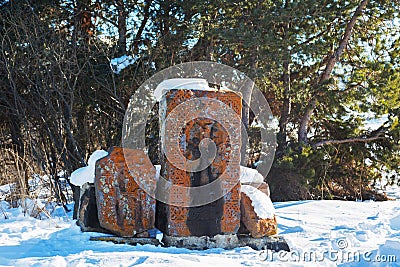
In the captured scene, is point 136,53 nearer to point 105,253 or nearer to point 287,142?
point 287,142

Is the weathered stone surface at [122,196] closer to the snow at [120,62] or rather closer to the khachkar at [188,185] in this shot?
the khachkar at [188,185]

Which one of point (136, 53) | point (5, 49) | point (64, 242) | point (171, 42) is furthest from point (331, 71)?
point (64, 242)

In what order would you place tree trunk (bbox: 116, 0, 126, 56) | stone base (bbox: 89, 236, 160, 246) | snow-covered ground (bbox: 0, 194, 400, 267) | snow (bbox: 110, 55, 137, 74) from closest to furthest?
snow-covered ground (bbox: 0, 194, 400, 267) < stone base (bbox: 89, 236, 160, 246) < snow (bbox: 110, 55, 137, 74) < tree trunk (bbox: 116, 0, 126, 56)

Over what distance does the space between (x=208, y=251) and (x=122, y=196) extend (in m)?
0.96

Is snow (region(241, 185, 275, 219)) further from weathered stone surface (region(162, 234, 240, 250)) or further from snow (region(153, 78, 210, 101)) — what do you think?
snow (region(153, 78, 210, 101))

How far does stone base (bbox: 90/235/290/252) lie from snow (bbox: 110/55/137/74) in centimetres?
554

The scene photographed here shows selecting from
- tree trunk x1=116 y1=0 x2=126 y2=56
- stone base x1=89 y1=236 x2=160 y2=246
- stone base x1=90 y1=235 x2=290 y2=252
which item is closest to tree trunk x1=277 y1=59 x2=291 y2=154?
tree trunk x1=116 y1=0 x2=126 y2=56

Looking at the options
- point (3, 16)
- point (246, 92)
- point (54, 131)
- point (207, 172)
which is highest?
point (3, 16)

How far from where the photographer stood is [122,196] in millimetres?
4250

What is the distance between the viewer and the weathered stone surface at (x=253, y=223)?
4281 millimetres

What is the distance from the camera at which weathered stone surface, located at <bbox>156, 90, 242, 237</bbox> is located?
165 inches

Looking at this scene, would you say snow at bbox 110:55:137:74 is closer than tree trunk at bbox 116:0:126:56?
Yes

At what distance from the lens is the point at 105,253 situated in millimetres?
3490

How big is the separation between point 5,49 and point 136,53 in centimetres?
253
